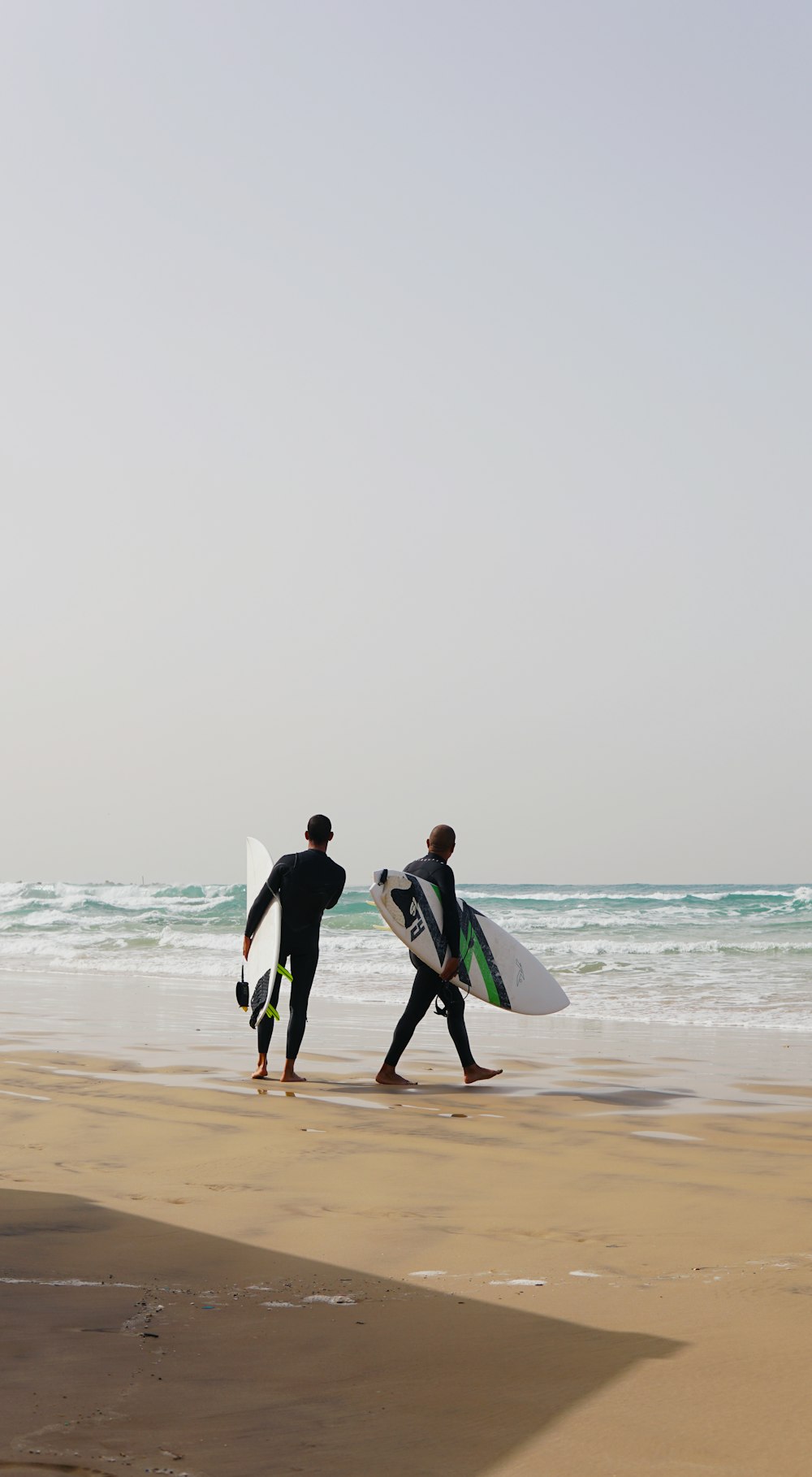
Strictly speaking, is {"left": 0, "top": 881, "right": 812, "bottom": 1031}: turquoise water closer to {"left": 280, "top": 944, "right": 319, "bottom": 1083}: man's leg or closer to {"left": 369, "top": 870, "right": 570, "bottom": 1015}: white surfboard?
{"left": 369, "top": 870, "right": 570, "bottom": 1015}: white surfboard

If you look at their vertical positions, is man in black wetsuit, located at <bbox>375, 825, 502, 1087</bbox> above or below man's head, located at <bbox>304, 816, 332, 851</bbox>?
below

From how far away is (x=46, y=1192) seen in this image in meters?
4.43

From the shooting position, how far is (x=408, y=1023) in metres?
7.51

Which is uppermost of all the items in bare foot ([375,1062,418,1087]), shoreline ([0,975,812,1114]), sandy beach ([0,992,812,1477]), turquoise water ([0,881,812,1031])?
sandy beach ([0,992,812,1477])

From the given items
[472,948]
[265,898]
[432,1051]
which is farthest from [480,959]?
[265,898]

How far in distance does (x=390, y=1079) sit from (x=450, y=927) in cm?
100

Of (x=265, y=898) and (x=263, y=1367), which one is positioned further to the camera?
(x=265, y=898)

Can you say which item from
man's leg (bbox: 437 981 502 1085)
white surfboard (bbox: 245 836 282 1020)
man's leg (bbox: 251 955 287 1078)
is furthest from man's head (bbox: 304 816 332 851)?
man's leg (bbox: 437 981 502 1085)

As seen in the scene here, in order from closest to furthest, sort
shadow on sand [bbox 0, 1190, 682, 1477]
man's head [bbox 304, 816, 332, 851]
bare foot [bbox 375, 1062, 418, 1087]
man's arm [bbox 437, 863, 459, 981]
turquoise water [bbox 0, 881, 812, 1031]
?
1. shadow on sand [bbox 0, 1190, 682, 1477]
2. bare foot [bbox 375, 1062, 418, 1087]
3. man's arm [bbox 437, 863, 459, 981]
4. man's head [bbox 304, 816, 332, 851]
5. turquoise water [bbox 0, 881, 812, 1031]

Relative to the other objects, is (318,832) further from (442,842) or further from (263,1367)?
(263,1367)

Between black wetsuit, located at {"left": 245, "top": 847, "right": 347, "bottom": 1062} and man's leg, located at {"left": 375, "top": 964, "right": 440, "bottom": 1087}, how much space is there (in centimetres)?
60

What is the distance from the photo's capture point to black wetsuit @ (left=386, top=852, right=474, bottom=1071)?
7.49m

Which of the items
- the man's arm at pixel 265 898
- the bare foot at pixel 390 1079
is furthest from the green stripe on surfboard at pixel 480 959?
the man's arm at pixel 265 898

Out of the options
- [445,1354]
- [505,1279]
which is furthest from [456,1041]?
[445,1354]
